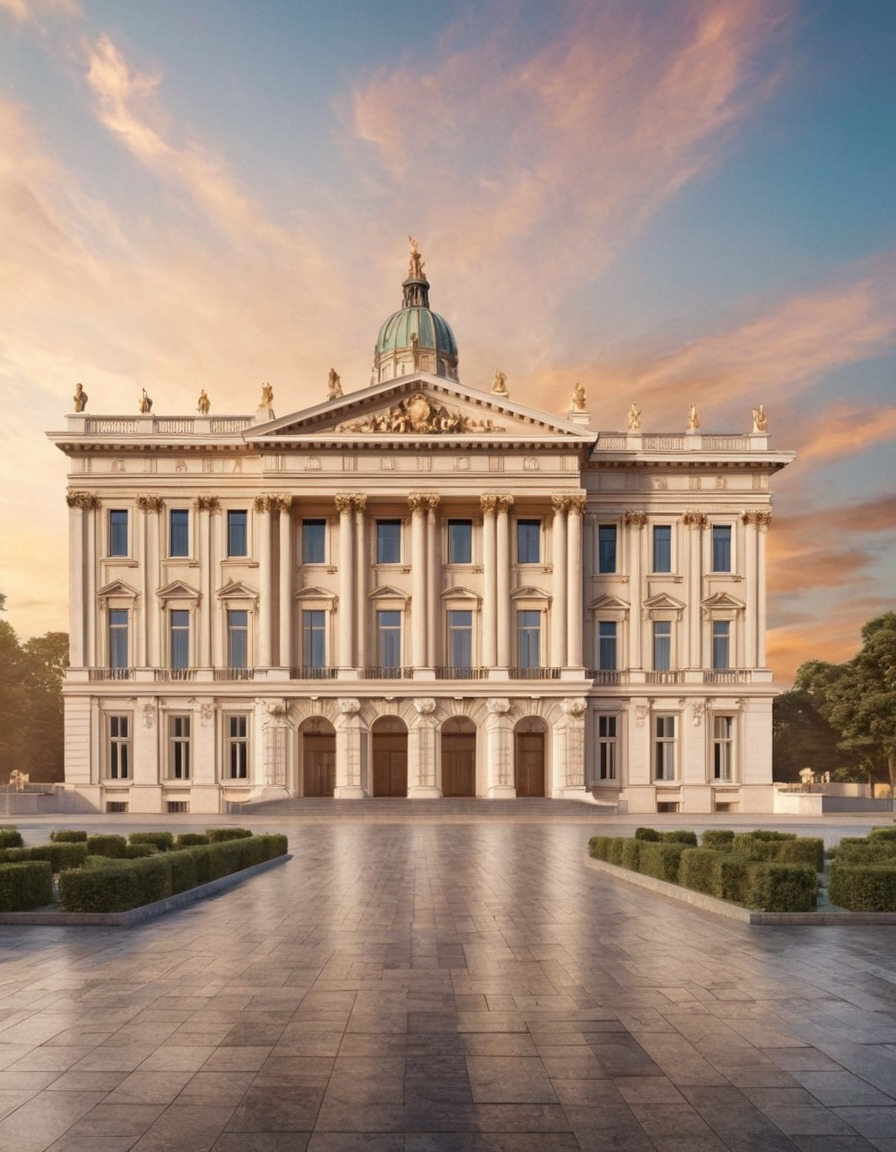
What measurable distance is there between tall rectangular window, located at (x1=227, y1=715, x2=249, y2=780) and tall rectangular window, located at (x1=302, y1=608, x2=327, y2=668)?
523 centimetres

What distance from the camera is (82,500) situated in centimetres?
5941

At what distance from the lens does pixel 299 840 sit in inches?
1410

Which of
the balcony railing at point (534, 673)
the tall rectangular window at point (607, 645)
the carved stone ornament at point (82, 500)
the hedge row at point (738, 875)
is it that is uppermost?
the carved stone ornament at point (82, 500)

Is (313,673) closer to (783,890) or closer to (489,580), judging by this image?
(489,580)

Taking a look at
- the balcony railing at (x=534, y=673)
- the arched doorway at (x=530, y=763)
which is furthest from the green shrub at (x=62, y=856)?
the arched doorway at (x=530, y=763)

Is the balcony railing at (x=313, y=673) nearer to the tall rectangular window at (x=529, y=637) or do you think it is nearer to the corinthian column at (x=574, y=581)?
the tall rectangular window at (x=529, y=637)

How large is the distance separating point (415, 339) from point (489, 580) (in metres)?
32.7

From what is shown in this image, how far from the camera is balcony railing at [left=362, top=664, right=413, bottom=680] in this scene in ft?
189

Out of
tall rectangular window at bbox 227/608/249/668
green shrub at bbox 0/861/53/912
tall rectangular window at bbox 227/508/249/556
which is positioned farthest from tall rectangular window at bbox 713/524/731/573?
green shrub at bbox 0/861/53/912

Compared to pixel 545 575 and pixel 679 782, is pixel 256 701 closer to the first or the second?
pixel 545 575

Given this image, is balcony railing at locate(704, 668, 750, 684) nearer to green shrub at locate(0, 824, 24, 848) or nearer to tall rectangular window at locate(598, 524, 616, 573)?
tall rectangular window at locate(598, 524, 616, 573)

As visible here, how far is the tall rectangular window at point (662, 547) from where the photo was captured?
202 feet

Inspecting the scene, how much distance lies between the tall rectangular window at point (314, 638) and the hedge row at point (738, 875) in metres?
38.0

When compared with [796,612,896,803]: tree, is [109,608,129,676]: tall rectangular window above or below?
above
